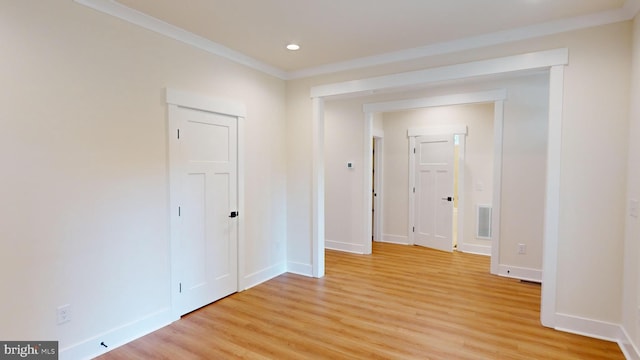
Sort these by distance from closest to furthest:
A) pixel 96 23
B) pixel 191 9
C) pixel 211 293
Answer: pixel 96 23 → pixel 191 9 → pixel 211 293

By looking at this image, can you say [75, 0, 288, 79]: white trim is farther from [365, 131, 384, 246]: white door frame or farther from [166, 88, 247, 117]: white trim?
[365, 131, 384, 246]: white door frame

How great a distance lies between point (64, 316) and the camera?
7.73 ft

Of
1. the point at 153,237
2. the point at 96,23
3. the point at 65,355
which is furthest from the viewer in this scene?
the point at 153,237

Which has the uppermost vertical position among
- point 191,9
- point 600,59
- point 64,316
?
point 191,9

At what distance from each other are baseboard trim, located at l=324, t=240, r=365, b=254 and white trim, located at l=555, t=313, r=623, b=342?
→ 3.02 meters

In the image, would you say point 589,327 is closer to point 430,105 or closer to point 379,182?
point 430,105

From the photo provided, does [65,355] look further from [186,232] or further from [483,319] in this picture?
[483,319]

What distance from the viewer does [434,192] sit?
5.96 m

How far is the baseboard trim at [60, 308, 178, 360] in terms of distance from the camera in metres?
2.42

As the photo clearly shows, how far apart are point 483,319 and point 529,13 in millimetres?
2822

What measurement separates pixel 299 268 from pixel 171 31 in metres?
3.27

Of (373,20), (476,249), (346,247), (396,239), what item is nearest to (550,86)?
(373,20)

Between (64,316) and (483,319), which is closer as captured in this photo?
(64,316)

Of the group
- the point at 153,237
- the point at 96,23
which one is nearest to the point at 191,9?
the point at 96,23
